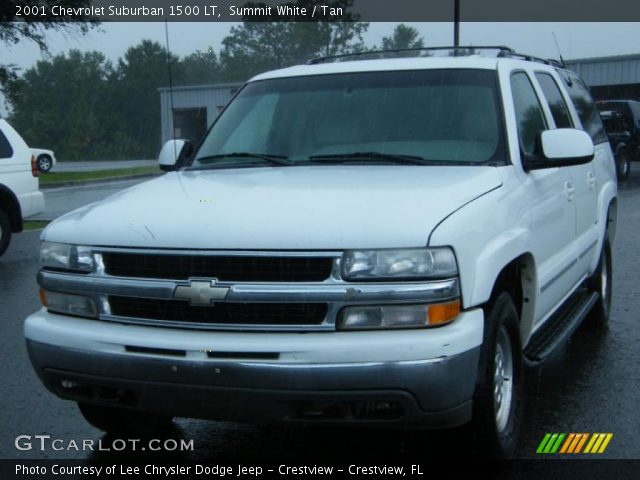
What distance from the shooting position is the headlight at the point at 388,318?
3.24 meters

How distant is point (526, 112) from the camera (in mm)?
4902

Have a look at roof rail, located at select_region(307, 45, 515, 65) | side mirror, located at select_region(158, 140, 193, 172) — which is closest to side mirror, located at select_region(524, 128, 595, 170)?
roof rail, located at select_region(307, 45, 515, 65)

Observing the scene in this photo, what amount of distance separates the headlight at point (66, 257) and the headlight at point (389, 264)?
112 cm

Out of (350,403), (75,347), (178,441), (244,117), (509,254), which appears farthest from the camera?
(244,117)

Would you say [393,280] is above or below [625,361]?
above

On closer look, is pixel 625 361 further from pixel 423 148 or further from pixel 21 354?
pixel 21 354

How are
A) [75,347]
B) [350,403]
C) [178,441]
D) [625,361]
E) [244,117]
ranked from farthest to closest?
[625,361] < [244,117] < [178,441] < [75,347] < [350,403]

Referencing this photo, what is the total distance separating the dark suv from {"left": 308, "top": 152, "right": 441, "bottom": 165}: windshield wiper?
18.9m

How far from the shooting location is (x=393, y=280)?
3.25m

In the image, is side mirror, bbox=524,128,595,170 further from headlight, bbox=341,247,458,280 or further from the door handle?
headlight, bbox=341,247,458,280

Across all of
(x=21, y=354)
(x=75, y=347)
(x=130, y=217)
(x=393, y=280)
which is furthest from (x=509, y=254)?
(x=21, y=354)

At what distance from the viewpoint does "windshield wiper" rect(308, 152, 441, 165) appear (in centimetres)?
436

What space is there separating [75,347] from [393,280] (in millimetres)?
1319

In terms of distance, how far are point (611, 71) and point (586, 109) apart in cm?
3253
